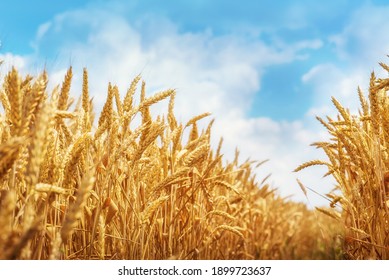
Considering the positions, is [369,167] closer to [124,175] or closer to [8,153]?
[124,175]

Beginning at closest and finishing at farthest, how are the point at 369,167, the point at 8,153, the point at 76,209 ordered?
the point at 76,209, the point at 8,153, the point at 369,167

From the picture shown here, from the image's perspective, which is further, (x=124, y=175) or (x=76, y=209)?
(x=124, y=175)

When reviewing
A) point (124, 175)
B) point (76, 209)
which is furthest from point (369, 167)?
point (76, 209)

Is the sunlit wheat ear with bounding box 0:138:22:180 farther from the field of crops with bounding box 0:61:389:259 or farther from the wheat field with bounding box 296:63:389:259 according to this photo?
the wheat field with bounding box 296:63:389:259

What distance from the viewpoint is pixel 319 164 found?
286 centimetres

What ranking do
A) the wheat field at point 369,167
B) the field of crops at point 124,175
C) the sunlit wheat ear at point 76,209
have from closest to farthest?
the sunlit wheat ear at point 76,209 → the field of crops at point 124,175 → the wheat field at point 369,167

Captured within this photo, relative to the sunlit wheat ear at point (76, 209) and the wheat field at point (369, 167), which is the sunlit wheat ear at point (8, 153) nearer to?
the sunlit wheat ear at point (76, 209)

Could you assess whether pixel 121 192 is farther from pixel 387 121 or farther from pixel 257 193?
pixel 257 193

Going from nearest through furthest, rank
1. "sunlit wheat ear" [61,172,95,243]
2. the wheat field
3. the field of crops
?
"sunlit wheat ear" [61,172,95,243] < the field of crops < the wheat field

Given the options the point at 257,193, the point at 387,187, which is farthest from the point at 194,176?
the point at 257,193

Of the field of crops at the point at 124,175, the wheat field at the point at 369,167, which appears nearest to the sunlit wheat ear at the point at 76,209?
the field of crops at the point at 124,175

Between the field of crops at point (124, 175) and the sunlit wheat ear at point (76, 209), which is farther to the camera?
the field of crops at point (124, 175)

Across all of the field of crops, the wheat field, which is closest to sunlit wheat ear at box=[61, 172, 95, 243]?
the field of crops

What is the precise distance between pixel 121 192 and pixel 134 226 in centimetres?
21
